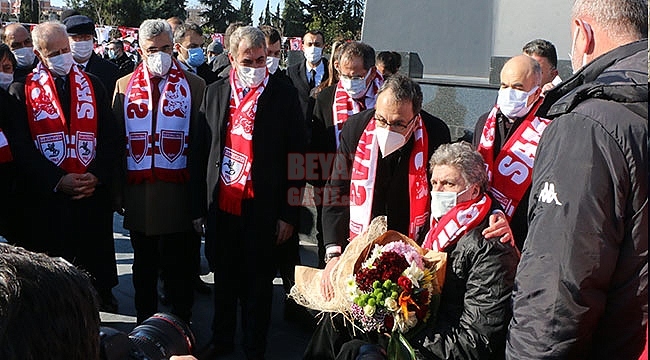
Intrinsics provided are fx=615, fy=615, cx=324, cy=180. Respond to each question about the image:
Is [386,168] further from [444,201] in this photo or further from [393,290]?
[393,290]

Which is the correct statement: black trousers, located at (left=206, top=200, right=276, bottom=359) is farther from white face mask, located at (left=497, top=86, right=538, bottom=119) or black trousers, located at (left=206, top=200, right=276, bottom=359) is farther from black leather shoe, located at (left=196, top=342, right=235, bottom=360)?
white face mask, located at (left=497, top=86, right=538, bottom=119)

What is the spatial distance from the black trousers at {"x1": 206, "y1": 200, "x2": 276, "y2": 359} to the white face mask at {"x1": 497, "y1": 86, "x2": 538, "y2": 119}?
1.64 meters

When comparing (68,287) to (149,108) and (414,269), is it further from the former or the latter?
(149,108)

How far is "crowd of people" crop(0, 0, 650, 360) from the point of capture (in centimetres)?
183

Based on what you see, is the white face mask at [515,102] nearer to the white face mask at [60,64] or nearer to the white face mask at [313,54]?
the white face mask at [60,64]

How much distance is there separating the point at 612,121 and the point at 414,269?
1115 mm

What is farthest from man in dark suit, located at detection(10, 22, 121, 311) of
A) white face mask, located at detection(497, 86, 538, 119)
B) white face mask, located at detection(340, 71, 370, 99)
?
white face mask, located at detection(497, 86, 538, 119)

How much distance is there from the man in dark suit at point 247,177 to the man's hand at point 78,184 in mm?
759

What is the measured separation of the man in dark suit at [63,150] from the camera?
4160 millimetres

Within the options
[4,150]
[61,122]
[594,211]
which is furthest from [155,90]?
[594,211]

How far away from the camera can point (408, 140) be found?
3.54 m

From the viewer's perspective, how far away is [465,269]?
106 inches

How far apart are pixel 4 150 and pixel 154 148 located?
102 cm

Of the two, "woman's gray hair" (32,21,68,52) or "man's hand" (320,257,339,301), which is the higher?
"woman's gray hair" (32,21,68,52)
